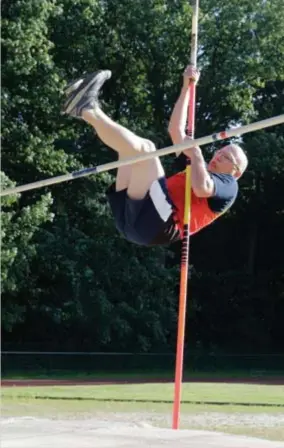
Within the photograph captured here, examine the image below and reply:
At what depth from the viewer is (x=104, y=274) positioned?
18.5 metres

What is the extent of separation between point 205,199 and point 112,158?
48.0ft

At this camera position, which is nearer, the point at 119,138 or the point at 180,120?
the point at 119,138

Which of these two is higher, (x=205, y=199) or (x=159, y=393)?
(x=205, y=199)

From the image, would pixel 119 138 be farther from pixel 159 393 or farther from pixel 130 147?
pixel 159 393

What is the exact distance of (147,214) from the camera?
4098mm

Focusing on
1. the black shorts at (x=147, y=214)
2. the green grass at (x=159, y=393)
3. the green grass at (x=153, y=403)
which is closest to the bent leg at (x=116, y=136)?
the black shorts at (x=147, y=214)

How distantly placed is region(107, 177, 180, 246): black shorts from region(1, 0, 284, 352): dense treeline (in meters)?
11.1

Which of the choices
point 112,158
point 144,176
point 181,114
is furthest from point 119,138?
point 112,158

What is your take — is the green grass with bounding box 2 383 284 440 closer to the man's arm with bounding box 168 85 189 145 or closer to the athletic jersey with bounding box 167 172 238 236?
the athletic jersey with bounding box 167 172 238 236

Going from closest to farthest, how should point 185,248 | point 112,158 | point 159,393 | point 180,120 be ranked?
point 180,120
point 185,248
point 159,393
point 112,158

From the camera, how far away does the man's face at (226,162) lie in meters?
4.40

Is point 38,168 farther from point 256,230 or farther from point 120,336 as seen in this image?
point 256,230

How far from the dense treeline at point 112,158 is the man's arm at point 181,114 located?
36.3 feet

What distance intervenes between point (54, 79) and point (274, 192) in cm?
775
